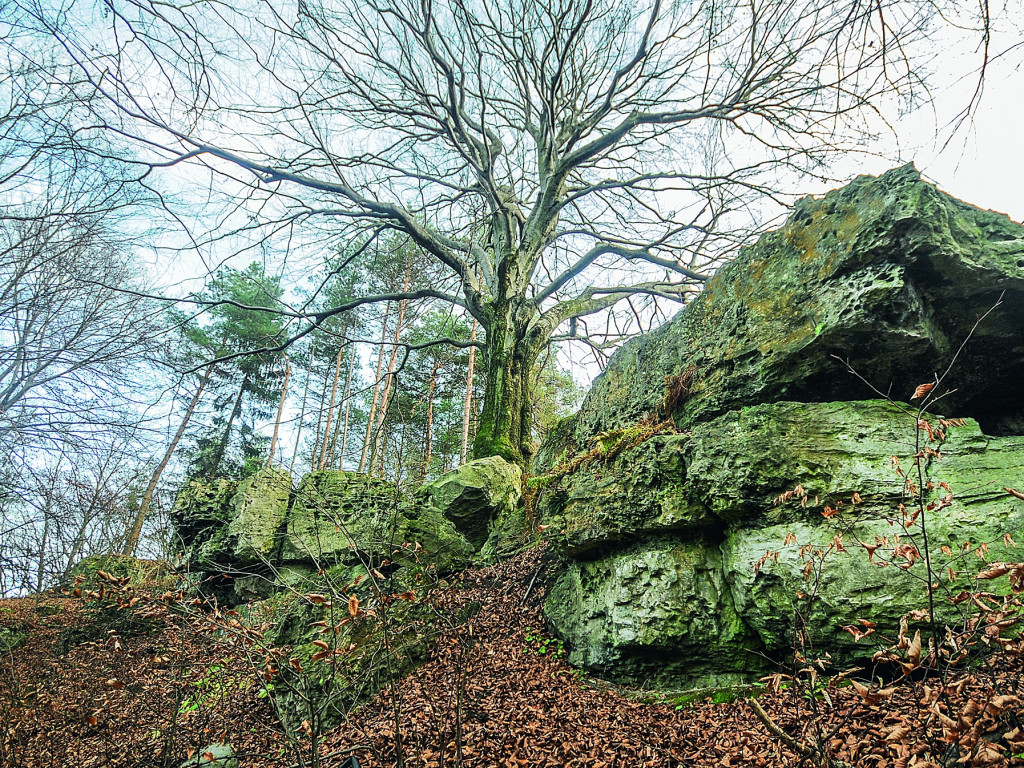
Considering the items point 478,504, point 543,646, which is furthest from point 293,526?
point 543,646

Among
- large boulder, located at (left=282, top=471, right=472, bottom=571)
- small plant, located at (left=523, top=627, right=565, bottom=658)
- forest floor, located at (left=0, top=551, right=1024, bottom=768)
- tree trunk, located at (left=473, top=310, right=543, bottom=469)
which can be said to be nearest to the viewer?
forest floor, located at (left=0, top=551, right=1024, bottom=768)

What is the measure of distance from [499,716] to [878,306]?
3890mm

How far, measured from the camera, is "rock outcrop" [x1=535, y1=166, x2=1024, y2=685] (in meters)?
2.62

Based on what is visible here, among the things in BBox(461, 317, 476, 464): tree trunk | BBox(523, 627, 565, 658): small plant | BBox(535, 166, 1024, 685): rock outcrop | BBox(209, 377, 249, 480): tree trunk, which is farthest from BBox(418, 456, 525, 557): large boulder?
BBox(209, 377, 249, 480): tree trunk

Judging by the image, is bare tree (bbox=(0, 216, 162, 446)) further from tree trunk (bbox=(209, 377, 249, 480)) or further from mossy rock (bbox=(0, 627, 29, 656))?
tree trunk (bbox=(209, 377, 249, 480))

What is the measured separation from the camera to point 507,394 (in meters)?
7.21

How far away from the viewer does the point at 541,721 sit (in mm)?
2965

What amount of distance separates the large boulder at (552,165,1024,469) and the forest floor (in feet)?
6.20

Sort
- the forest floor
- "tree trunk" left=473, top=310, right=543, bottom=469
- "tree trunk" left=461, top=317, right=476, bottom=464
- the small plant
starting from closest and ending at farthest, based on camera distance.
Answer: the forest floor
the small plant
"tree trunk" left=473, top=310, right=543, bottom=469
"tree trunk" left=461, top=317, right=476, bottom=464

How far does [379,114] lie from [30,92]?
647 cm

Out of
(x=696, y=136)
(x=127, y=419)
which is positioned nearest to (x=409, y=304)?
(x=696, y=136)

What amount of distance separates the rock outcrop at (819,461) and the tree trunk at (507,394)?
9.71ft

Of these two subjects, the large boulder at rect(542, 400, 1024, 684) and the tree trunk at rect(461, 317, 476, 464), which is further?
the tree trunk at rect(461, 317, 476, 464)

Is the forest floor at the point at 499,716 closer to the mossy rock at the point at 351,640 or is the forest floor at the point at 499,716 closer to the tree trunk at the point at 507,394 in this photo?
the mossy rock at the point at 351,640
